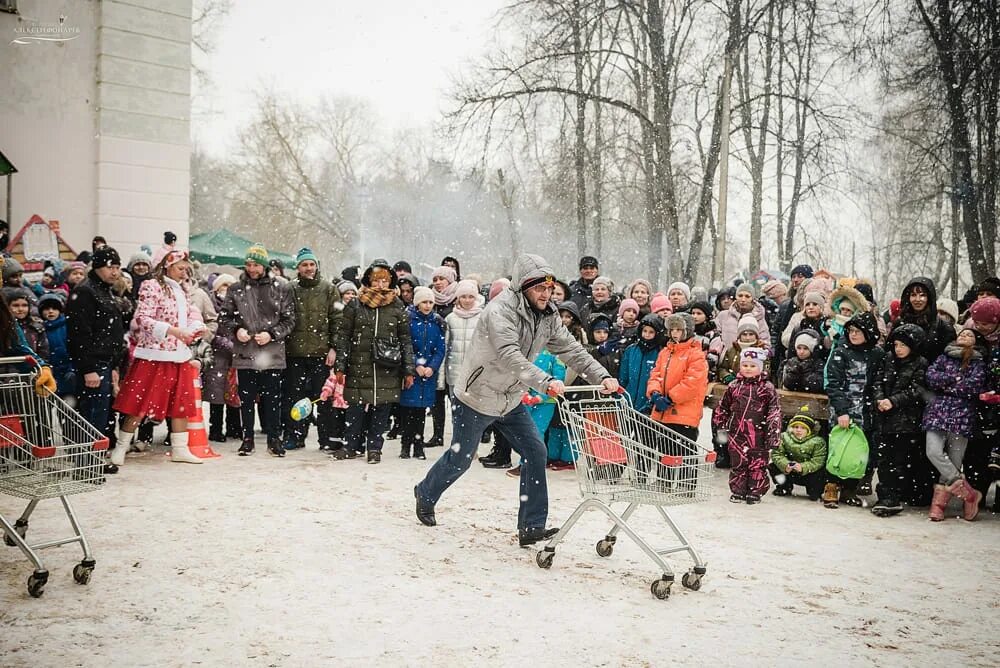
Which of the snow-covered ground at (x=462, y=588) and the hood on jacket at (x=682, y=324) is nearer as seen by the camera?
the snow-covered ground at (x=462, y=588)

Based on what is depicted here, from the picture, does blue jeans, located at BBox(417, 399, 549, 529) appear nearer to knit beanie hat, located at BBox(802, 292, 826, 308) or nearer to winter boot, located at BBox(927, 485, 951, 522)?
winter boot, located at BBox(927, 485, 951, 522)

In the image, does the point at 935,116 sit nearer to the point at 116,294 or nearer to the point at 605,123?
the point at 605,123

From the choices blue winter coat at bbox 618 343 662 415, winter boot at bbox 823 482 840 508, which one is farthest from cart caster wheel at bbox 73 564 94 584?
winter boot at bbox 823 482 840 508

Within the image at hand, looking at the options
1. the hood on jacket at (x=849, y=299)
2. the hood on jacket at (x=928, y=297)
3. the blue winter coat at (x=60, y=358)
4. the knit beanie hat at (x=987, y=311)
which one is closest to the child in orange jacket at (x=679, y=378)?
the hood on jacket at (x=849, y=299)

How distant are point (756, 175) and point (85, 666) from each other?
26270 millimetres

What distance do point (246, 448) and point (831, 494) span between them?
6.05m

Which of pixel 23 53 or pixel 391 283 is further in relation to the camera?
pixel 23 53

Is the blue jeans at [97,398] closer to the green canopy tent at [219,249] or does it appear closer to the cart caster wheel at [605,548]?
the cart caster wheel at [605,548]

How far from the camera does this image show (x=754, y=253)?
27062 mm

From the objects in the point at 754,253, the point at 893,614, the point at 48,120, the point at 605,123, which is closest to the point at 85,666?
the point at 893,614

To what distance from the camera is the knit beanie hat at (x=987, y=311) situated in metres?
7.87

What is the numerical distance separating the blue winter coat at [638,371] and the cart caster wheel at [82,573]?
534 cm

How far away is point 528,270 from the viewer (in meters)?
6.19

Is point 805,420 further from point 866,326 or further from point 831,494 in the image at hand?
point 866,326
